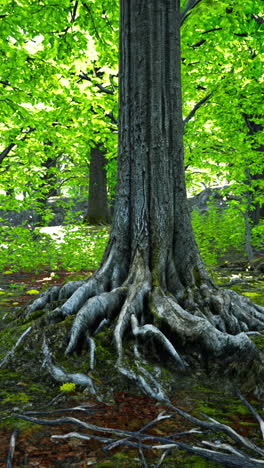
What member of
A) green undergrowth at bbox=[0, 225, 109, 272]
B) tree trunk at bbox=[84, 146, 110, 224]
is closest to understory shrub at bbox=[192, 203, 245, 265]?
green undergrowth at bbox=[0, 225, 109, 272]

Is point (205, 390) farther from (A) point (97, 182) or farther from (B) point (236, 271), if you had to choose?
(A) point (97, 182)

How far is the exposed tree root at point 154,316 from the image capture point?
3.05m

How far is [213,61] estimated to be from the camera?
10266mm

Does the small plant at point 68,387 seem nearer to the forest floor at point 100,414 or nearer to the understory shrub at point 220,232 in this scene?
the forest floor at point 100,414

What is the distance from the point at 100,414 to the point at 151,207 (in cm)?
259

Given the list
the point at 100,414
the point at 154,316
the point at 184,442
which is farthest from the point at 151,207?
the point at 184,442

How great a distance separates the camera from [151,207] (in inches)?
163

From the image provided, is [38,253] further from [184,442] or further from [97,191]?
[184,442]

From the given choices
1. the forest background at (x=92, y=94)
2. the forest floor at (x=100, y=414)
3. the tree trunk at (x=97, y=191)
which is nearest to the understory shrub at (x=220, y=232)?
the forest background at (x=92, y=94)

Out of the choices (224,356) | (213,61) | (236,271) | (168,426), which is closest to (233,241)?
(236,271)

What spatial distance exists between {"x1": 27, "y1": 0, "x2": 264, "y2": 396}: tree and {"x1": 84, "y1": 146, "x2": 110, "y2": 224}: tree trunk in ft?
46.3

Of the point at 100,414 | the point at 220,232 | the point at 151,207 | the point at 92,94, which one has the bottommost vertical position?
the point at 100,414

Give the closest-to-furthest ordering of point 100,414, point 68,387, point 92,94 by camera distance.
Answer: point 100,414 → point 68,387 → point 92,94

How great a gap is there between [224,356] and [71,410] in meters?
1.60
